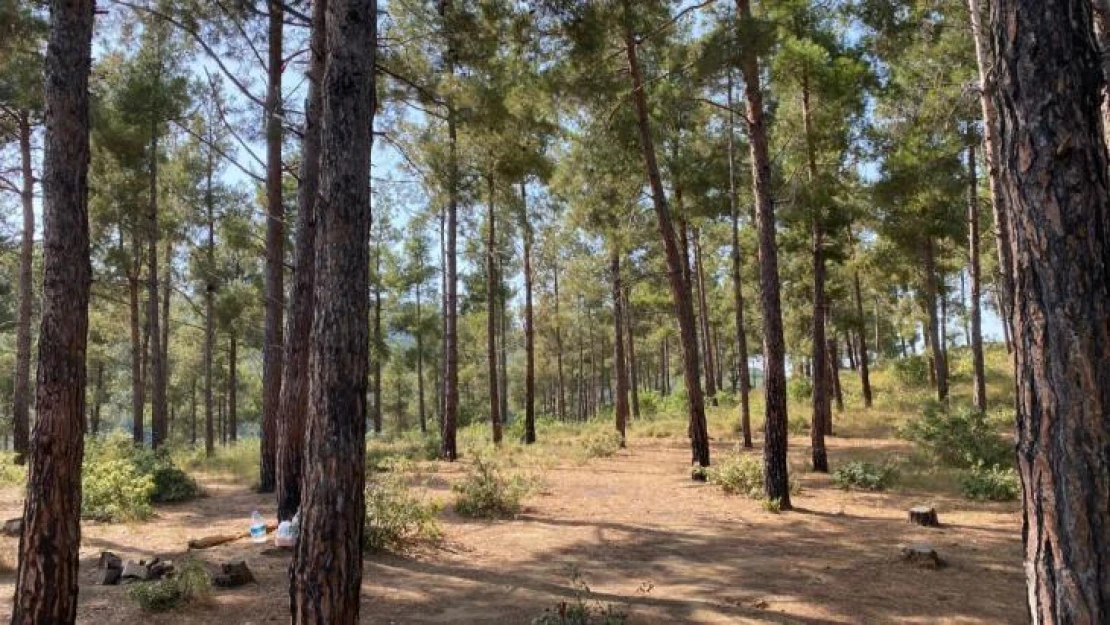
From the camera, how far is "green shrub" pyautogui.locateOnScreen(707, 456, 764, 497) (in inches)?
428

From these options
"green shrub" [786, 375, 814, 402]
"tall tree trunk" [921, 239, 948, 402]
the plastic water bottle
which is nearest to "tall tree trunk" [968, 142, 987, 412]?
"tall tree trunk" [921, 239, 948, 402]

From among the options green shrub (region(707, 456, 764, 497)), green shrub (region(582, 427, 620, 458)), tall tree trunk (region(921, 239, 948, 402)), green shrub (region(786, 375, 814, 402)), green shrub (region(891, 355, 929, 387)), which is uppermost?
tall tree trunk (region(921, 239, 948, 402))

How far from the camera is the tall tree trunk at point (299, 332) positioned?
835 centimetres

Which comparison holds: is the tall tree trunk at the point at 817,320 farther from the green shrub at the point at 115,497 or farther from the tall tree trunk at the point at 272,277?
the green shrub at the point at 115,497

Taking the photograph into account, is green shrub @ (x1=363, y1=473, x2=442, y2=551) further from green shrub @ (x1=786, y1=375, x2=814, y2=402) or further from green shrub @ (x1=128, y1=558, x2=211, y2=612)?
green shrub @ (x1=786, y1=375, x2=814, y2=402)

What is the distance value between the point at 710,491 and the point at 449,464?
650 centimetres

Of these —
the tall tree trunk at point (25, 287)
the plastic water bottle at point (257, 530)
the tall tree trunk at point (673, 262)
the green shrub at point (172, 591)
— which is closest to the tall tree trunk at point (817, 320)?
the tall tree trunk at point (673, 262)

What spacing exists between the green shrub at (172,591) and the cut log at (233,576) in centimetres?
35

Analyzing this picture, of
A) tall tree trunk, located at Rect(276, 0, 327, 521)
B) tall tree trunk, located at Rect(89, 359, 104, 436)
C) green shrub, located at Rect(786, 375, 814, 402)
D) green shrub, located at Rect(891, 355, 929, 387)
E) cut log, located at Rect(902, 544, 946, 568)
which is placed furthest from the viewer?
tall tree trunk, located at Rect(89, 359, 104, 436)

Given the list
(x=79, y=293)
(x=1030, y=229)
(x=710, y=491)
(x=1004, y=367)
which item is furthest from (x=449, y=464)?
(x=1004, y=367)

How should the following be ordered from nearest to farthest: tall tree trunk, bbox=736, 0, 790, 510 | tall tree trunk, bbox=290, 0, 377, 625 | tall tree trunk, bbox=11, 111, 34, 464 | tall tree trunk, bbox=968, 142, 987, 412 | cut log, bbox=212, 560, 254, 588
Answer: tall tree trunk, bbox=290, 0, 377, 625 → cut log, bbox=212, 560, 254, 588 → tall tree trunk, bbox=736, 0, 790, 510 → tall tree trunk, bbox=11, 111, 34, 464 → tall tree trunk, bbox=968, 142, 987, 412

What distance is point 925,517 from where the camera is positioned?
28.6 feet

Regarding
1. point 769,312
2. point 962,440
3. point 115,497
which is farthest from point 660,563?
point 962,440

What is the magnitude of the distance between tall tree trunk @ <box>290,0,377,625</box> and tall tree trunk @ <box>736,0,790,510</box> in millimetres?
6407
